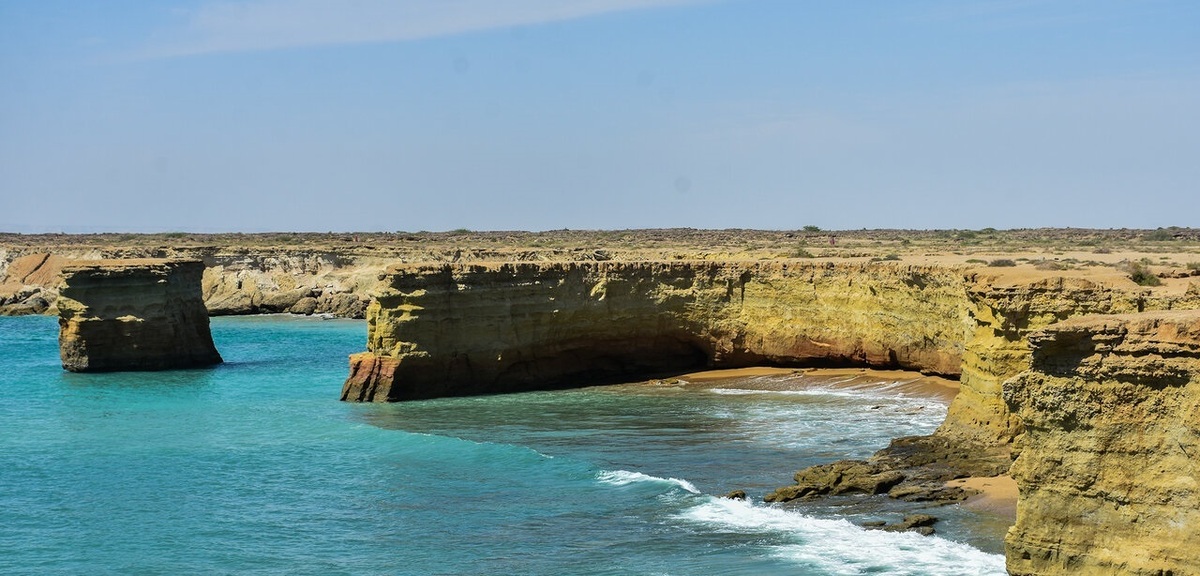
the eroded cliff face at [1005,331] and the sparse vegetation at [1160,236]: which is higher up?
the sparse vegetation at [1160,236]

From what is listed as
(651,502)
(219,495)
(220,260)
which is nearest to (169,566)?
(219,495)

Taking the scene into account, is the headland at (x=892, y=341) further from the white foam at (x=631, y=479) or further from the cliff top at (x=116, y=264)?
the cliff top at (x=116, y=264)

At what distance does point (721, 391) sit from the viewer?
37188 millimetres

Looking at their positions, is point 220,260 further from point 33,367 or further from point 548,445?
point 548,445

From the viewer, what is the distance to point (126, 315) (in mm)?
46500

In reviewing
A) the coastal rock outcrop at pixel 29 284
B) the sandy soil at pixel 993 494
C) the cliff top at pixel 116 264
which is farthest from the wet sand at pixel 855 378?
the coastal rock outcrop at pixel 29 284

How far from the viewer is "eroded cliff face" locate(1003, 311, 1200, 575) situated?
12.4 meters

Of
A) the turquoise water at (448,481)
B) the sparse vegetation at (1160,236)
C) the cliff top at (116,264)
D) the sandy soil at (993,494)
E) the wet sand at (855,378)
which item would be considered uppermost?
the sparse vegetation at (1160,236)

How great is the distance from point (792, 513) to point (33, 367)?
38205mm

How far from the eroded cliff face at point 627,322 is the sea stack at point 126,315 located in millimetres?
13006

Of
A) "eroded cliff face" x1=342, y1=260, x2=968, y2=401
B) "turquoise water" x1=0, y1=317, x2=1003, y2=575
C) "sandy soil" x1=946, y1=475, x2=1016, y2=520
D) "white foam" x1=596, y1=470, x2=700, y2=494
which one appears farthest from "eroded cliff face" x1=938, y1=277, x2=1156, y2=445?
"eroded cliff face" x1=342, y1=260, x2=968, y2=401

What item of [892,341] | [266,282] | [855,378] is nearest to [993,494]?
[892,341]

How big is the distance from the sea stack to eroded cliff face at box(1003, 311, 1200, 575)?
128ft

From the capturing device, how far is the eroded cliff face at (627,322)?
3641cm
